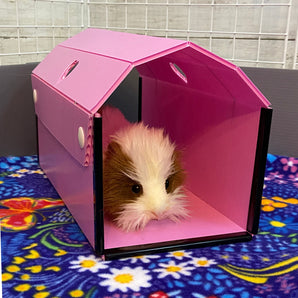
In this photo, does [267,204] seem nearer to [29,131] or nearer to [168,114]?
[168,114]

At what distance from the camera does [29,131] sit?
1345 millimetres

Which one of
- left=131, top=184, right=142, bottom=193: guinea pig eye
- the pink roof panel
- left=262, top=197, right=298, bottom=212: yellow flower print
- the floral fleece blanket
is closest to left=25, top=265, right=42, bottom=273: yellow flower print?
the floral fleece blanket

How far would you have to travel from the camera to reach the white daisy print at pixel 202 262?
2.49 ft

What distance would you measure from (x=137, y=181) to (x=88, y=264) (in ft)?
0.63

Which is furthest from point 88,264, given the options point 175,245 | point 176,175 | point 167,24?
point 167,24

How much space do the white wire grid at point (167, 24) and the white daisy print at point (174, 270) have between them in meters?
1.01

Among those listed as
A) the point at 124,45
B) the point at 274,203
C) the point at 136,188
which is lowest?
the point at 274,203

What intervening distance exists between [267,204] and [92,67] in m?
0.56

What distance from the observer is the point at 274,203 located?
105cm

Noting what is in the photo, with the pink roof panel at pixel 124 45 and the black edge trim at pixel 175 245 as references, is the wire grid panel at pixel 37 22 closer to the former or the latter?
the pink roof panel at pixel 124 45

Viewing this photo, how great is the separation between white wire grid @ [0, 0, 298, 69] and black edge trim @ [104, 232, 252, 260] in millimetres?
889

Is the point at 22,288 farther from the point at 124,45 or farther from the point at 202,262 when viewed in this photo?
the point at 124,45

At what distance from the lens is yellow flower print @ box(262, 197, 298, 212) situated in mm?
1021

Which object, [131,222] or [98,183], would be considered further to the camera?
[131,222]
